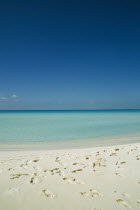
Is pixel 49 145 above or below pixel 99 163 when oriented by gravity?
below

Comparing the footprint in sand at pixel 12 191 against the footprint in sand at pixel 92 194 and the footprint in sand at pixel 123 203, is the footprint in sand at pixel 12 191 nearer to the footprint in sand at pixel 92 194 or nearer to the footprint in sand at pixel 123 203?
the footprint in sand at pixel 92 194

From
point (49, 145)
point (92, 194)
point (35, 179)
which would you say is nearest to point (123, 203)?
point (92, 194)

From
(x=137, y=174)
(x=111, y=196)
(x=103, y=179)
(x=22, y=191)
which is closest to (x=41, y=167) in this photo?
(x=22, y=191)

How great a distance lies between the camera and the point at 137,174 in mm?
4012

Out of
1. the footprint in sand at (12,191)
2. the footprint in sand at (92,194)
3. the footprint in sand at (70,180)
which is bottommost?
the footprint in sand at (70,180)

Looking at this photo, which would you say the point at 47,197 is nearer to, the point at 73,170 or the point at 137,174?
the point at 73,170

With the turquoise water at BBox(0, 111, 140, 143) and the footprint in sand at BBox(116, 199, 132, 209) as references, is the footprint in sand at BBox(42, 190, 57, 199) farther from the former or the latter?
the turquoise water at BBox(0, 111, 140, 143)

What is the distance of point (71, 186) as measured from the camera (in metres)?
3.40

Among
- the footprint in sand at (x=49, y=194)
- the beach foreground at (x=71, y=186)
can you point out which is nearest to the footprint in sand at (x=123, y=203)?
the beach foreground at (x=71, y=186)

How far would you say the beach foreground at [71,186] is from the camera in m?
2.77


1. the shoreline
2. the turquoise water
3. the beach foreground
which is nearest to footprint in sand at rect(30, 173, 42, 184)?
the beach foreground

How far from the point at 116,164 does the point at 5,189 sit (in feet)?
11.6

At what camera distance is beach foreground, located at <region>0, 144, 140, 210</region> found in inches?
109

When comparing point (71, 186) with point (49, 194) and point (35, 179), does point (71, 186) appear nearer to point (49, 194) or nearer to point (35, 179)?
point (49, 194)
